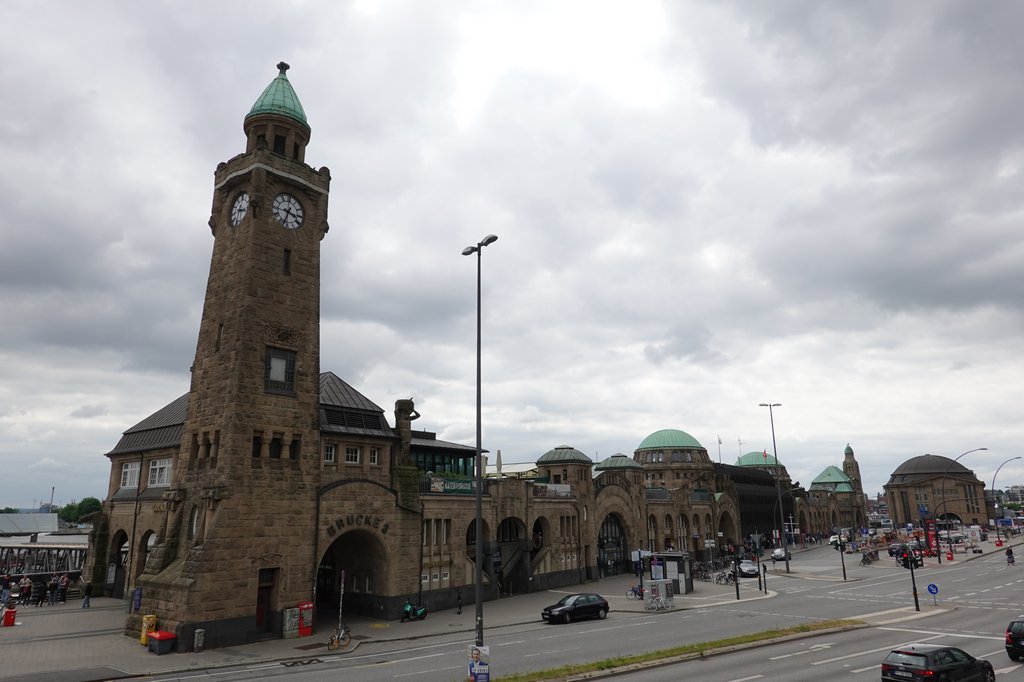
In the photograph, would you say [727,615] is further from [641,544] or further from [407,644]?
[641,544]

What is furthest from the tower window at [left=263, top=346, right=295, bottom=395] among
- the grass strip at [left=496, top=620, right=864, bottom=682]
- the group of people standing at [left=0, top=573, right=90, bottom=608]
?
the group of people standing at [left=0, top=573, right=90, bottom=608]

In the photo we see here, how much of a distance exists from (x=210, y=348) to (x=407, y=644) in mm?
19085

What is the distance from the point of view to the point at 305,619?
33.1 metres

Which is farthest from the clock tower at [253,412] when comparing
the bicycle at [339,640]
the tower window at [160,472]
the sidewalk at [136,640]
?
the tower window at [160,472]

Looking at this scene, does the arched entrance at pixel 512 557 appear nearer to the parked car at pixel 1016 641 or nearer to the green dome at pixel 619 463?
the green dome at pixel 619 463

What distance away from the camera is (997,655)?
24453 mm

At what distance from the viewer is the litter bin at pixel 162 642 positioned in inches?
1103

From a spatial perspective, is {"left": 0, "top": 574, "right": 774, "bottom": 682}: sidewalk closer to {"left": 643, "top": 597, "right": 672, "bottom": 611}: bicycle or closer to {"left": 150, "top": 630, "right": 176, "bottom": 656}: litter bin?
{"left": 150, "top": 630, "right": 176, "bottom": 656}: litter bin

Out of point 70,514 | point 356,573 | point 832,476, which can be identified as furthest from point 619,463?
point 70,514

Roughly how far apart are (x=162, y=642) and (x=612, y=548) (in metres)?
43.9

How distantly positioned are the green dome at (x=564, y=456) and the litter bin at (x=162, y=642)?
36204 millimetres

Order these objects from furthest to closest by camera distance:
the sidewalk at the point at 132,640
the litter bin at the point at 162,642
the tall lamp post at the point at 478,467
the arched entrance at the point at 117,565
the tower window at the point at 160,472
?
1. the arched entrance at the point at 117,565
2. the tower window at the point at 160,472
3. the litter bin at the point at 162,642
4. the sidewalk at the point at 132,640
5. the tall lamp post at the point at 478,467

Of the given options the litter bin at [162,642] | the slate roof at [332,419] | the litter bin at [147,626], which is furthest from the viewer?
the slate roof at [332,419]

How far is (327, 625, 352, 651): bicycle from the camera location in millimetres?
29247
